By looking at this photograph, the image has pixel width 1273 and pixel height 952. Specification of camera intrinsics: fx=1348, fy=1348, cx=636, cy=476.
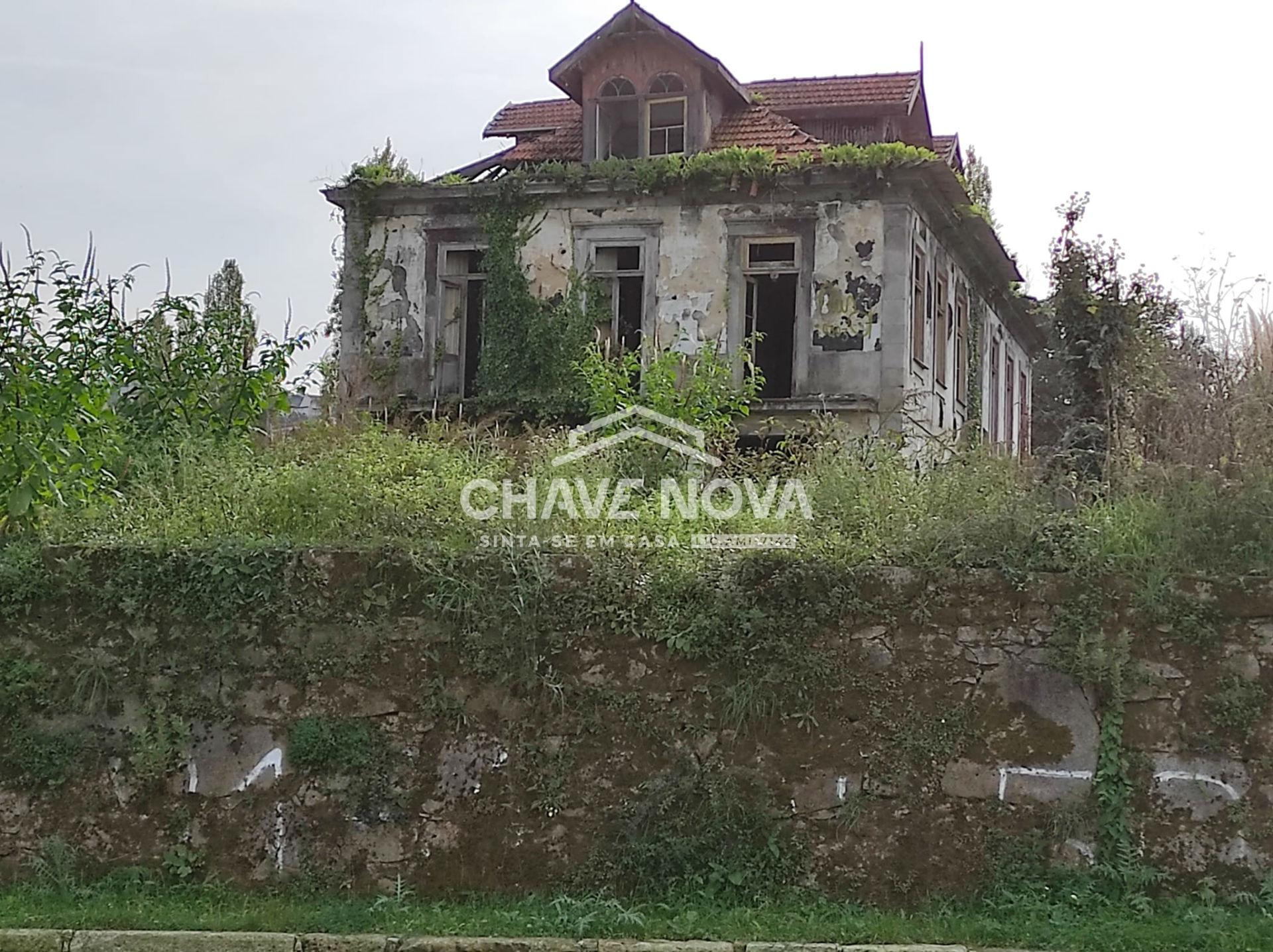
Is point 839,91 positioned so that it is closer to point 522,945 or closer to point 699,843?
point 699,843

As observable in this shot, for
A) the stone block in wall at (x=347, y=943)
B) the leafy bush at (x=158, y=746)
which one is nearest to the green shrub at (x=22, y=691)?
the leafy bush at (x=158, y=746)

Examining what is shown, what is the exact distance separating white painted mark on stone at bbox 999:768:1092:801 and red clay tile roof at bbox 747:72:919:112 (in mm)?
15301

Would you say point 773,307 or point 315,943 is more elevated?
point 773,307

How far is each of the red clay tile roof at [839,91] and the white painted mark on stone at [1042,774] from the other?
602 inches

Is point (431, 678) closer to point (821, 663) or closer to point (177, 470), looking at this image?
point (821, 663)

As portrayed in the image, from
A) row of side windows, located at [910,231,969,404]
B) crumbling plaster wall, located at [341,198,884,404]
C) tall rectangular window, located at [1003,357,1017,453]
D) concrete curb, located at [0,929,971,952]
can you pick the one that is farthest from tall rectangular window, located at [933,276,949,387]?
concrete curb, located at [0,929,971,952]

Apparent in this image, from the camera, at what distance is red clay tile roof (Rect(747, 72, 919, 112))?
20.8 m

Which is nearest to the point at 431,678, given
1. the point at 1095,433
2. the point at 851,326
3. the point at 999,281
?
the point at 1095,433

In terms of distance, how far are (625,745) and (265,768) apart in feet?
6.68

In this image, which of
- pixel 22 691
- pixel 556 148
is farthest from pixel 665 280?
pixel 22 691

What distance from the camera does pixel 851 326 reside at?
1800 cm

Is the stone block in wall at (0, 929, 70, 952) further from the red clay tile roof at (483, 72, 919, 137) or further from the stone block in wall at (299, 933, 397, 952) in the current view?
the red clay tile roof at (483, 72, 919, 137)

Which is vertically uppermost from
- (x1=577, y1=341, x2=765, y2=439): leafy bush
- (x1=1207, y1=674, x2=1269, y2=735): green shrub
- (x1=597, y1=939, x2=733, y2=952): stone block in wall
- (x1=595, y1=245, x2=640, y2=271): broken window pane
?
(x1=595, y1=245, x2=640, y2=271): broken window pane

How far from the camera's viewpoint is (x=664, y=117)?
19.8 m
